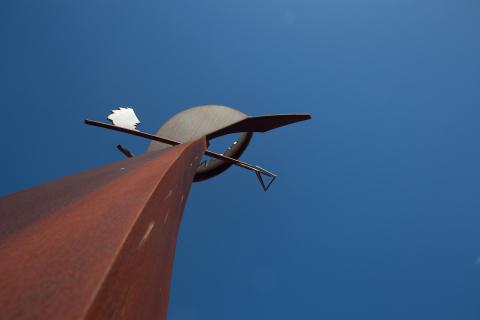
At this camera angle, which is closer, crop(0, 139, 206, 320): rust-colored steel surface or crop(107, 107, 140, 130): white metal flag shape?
crop(0, 139, 206, 320): rust-colored steel surface

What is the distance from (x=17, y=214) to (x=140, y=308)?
2.00ft

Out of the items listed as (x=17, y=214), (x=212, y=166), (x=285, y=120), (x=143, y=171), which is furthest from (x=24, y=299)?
(x=212, y=166)

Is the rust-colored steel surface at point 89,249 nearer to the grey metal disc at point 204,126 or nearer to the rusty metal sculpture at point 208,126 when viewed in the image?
the rusty metal sculpture at point 208,126

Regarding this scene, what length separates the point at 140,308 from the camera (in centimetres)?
100

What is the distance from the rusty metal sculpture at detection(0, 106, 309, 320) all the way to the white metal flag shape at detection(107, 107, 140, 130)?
1.92 m

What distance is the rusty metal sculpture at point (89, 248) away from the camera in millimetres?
666

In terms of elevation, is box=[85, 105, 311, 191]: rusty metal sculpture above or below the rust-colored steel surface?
above

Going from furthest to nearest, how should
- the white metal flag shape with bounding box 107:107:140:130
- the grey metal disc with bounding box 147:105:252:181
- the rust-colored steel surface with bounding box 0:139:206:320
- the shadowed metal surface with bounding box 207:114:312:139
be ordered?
the grey metal disc with bounding box 147:105:252:181, the white metal flag shape with bounding box 107:107:140:130, the shadowed metal surface with bounding box 207:114:312:139, the rust-colored steel surface with bounding box 0:139:206:320

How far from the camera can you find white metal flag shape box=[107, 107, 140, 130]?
11.4 feet

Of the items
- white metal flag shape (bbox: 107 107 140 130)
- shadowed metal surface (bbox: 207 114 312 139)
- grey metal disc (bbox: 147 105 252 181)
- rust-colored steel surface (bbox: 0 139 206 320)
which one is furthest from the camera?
grey metal disc (bbox: 147 105 252 181)

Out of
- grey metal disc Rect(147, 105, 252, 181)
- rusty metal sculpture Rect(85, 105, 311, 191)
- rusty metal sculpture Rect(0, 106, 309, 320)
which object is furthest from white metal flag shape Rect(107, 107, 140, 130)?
rusty metal sculpture Rect(0, 106, 309, 320)

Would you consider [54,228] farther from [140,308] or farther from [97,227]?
[140,308]

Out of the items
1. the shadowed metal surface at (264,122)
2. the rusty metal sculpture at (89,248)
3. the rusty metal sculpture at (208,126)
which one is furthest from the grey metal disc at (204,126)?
the rusty metal sculpture at (89,248)

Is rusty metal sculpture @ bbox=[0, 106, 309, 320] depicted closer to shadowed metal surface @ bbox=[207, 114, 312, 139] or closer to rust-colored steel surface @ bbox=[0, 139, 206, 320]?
rust-colored steel surface @ bbox=[0, 139, 206, 320]
